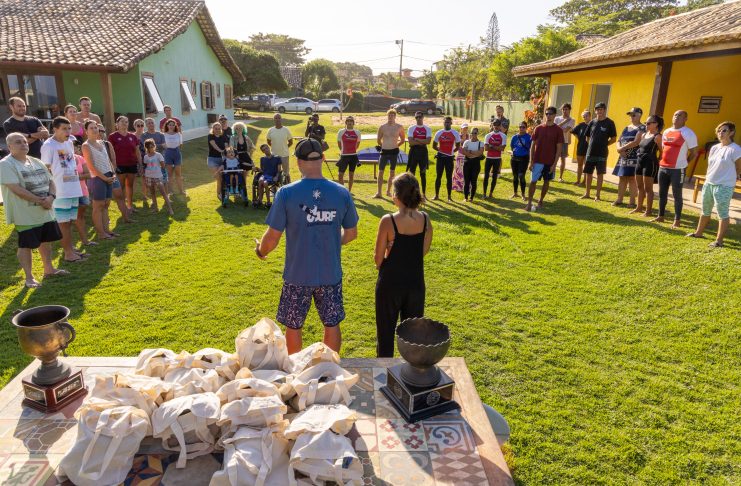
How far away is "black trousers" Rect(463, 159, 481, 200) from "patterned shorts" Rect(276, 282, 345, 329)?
746cm

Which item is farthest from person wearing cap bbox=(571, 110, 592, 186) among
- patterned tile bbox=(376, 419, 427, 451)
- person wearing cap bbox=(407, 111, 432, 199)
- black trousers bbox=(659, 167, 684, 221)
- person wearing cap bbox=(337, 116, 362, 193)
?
patterned tile bbox=(376, 419, 427, 451)

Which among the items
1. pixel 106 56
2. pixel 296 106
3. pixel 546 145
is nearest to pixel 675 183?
pixel 546 145

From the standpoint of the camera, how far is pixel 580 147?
11953mm

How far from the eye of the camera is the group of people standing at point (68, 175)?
18.3 feet

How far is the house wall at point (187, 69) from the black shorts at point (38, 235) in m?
12.3

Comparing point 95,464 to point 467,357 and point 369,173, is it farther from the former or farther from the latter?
point 369,173

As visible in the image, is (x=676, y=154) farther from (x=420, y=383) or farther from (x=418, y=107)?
(x=418, y=107)

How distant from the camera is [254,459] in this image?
224 cm

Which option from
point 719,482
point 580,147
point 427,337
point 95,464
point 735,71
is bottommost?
point 719,482

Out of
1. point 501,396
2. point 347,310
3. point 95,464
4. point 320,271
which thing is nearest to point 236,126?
point 347,310

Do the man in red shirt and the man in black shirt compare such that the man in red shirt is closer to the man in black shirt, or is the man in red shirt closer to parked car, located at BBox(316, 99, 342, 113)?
the man in black shirt

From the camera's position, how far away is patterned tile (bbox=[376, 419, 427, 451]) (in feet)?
8.53

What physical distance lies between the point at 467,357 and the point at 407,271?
4.51 ft

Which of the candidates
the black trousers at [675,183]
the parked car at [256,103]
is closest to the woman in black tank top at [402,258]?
the black trousers at [675,183]
